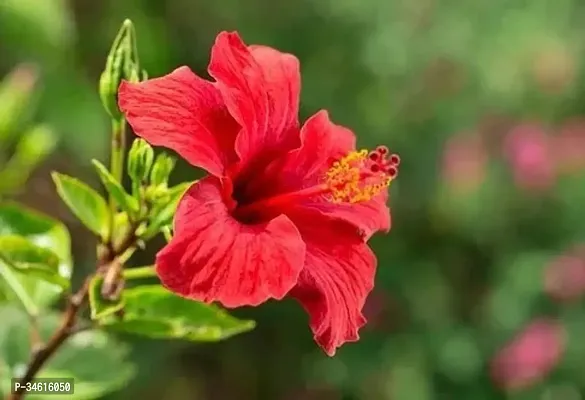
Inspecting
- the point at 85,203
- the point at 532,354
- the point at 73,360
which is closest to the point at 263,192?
the point at 85,203

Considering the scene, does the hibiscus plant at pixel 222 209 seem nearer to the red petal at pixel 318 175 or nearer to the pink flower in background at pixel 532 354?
the red petal at pixel 318 175

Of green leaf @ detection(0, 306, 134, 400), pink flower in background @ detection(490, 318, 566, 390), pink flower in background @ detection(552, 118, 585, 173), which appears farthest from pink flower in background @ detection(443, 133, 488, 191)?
green leaf @ detection(0, 306, 134, 400)

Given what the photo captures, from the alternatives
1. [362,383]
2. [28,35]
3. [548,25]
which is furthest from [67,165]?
[548,25]

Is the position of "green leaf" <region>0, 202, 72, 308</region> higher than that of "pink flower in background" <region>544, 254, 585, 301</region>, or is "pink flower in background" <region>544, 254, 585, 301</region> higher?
"green leaf" <region>0, 202, 72, 308</region>

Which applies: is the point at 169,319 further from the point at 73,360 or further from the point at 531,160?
the point at 531,160

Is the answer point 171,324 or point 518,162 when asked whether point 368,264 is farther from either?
point 518,162

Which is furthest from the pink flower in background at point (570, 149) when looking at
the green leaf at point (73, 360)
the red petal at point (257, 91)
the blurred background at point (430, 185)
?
the red petal at point (257, 91)

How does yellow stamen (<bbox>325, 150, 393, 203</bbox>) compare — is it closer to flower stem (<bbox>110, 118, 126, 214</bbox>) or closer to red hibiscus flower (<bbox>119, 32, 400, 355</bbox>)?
red hibiscus flower (<bbox>119, 32, 400, 355</bbox>)
